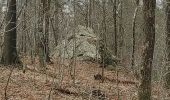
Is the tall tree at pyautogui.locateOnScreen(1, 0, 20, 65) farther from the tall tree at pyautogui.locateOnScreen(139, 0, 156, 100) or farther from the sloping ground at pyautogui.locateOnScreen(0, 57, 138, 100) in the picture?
the tall tree at pyautogui.locateOnScreen(139, 0, 156, 100)

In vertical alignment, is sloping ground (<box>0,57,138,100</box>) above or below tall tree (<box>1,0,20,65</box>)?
below

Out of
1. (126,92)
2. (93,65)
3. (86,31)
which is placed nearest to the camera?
(126,92)

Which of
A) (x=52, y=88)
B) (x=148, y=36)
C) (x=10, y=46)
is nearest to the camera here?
(x=148, y=36)

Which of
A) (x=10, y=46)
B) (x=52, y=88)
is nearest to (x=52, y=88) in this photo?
(x=52, y=88)

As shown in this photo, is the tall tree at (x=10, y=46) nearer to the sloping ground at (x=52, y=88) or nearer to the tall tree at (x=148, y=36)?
the sloping ground at (x=52, y=88)

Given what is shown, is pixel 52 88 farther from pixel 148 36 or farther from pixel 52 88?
pixel 148 36

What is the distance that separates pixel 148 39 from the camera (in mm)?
10117

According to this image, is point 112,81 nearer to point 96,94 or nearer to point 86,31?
point 96,94

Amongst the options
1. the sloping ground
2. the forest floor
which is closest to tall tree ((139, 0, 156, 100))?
the forest floor

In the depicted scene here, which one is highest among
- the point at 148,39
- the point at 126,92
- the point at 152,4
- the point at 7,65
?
the point at 152,4

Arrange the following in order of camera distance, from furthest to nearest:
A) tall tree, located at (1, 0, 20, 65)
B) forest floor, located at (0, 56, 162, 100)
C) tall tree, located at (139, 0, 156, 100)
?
1. tall tree, located at (1, 0, 20, 65)
2. forest floor, located at (0, 56, 162, 100)
3. tall tree, located at (139, 0, 156, 100)

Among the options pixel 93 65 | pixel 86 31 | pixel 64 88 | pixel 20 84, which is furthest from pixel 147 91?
pixel 86 31

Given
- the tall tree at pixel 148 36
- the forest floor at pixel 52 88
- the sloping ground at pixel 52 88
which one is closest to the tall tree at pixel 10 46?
the forest floor at pixel 52 88

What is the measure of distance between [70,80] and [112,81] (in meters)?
2.91
